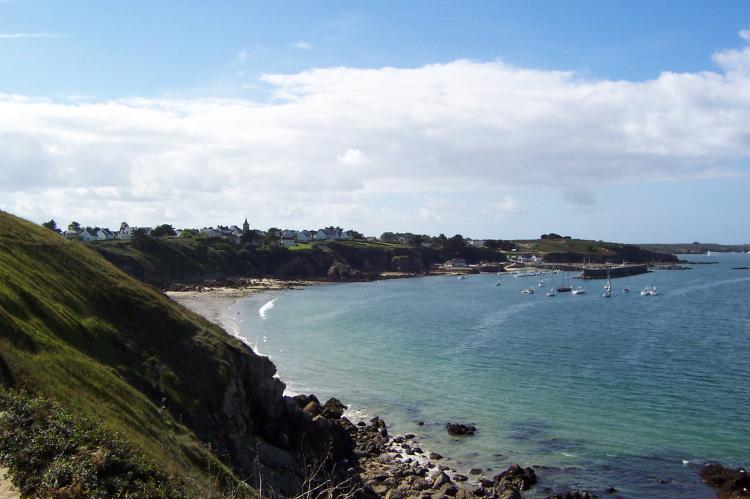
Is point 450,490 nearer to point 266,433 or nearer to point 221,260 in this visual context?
point 266,433

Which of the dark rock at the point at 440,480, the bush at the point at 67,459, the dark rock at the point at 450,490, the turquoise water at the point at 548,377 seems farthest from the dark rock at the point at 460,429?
the bush at the point at 67,459

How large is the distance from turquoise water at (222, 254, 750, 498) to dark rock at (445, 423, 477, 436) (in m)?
0.63

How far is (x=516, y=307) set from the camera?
111875mm

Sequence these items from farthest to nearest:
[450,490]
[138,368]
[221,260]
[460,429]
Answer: [221,260] → [460,429] → [450,490] → [138,368]

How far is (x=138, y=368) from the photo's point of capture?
27547mm

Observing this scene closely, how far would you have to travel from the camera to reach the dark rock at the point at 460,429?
39419 mm

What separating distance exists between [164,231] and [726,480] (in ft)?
587

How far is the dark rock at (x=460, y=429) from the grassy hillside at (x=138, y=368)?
1040cm

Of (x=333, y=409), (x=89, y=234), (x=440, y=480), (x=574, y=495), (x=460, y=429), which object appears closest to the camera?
(x=574, y=495)

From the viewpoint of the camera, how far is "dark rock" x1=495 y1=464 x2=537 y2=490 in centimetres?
3122

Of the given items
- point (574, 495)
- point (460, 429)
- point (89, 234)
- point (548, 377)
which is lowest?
point (574, 495)

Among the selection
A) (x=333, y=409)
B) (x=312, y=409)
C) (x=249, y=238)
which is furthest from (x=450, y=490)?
(x=249, y=238)

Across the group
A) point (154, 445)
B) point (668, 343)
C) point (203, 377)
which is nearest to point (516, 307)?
point (668, 343)

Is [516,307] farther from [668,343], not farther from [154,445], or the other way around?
[154,445]
